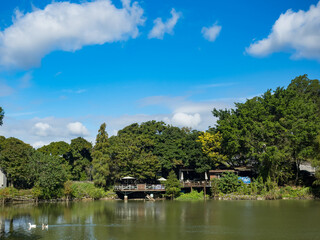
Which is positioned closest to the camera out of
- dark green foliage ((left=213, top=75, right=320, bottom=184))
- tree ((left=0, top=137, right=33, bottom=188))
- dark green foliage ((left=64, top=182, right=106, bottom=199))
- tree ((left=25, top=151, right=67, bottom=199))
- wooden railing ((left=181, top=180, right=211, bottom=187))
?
dark green foliage ((left=213, top=75, right=320, bottom=184))

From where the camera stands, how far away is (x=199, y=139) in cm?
5009

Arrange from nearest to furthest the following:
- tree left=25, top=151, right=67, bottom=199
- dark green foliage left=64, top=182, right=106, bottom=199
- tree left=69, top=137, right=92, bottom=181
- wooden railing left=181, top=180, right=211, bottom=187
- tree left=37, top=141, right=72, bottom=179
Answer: tree left=25, top=151, right=67, bottom=199
wooden railing left=181, top=180, right=211, bottom=187
dark green foliage left=64, top=182, right=106, bottom=199
tree left=69, top=137, right=92, bottom=181
tree left=37, top=141, right=72, bottom=179

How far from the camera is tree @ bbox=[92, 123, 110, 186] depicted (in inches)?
2006

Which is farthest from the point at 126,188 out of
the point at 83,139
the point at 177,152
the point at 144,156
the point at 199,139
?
the point at 83,139

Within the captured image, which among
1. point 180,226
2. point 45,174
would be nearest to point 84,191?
point 45,174

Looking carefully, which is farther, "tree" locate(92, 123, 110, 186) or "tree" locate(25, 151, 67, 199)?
"tree" locate(92, 123, 110, 186)

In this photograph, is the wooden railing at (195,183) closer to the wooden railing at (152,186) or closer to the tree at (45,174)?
the wooden railing at (152,186)

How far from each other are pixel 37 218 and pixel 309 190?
113ft

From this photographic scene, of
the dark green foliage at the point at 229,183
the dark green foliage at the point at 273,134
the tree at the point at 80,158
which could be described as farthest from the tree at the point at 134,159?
the dark green foliage at the point at 273,134

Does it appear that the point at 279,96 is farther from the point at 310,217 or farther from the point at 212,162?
the point at 310,217

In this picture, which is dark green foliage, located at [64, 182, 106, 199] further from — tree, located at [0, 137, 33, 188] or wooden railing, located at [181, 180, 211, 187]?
Answer: wooden railing, located at [181, 180, 211, 187]

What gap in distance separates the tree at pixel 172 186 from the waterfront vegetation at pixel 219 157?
0.16 meters

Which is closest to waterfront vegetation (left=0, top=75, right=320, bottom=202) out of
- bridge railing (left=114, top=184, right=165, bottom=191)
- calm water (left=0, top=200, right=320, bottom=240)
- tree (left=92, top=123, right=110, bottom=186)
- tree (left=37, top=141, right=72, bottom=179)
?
tree (left=92, top=123, right=110, bottom=186)

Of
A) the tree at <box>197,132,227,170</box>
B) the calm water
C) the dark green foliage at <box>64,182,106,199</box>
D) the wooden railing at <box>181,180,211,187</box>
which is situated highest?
the tree at <box>197,132,227,170</box>
